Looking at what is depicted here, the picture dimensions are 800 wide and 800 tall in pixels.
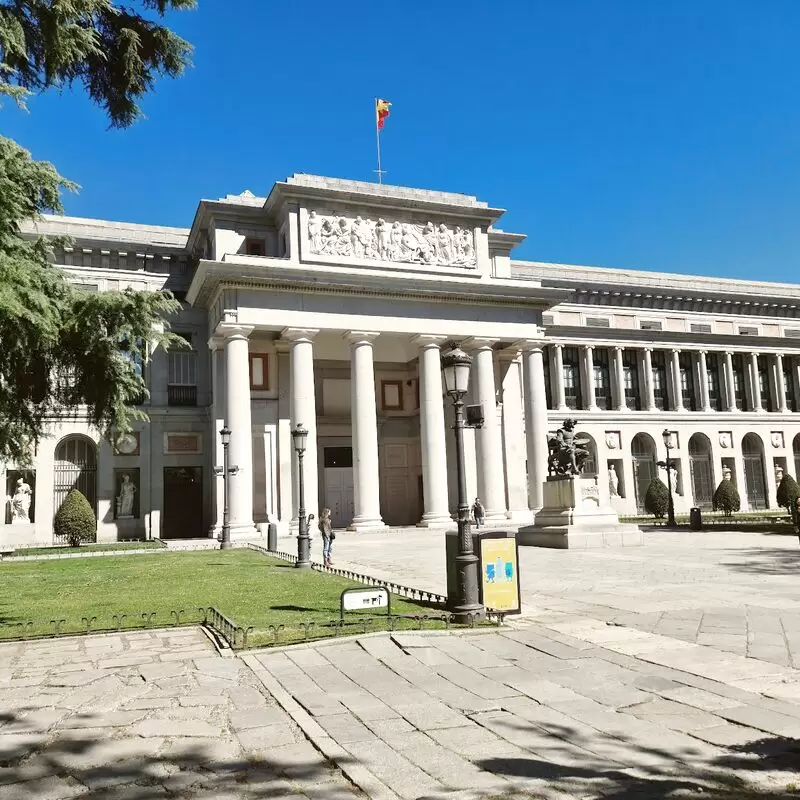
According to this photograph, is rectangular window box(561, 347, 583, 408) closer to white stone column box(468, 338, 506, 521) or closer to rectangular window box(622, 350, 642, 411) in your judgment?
rectangular window box(622, 350, 642, 411)

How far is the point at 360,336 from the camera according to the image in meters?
36.3

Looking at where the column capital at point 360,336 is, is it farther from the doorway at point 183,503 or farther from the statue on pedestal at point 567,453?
the statue on pedestal at point 567,453

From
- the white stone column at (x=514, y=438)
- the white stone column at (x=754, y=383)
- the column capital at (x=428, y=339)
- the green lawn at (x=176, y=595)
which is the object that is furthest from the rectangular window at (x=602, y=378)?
the green lawn at (x=176, y=595)

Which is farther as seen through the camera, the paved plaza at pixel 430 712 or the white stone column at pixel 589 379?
the white stone column at pixel 589 379

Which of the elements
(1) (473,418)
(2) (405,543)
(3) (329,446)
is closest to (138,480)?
(3) (329,446)

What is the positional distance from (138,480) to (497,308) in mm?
20330

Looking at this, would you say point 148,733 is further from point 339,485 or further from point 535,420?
point 339,485

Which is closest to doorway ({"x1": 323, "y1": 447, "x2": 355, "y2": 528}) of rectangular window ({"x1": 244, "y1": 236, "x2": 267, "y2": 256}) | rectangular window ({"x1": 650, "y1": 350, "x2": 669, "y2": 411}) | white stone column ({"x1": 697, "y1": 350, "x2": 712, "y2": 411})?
rectangular window ({"x1": 244, "y1": 236, "x2": 267, "y2": 256})

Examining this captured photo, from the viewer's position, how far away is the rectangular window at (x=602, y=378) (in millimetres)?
54562

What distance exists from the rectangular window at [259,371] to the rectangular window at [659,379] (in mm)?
30603

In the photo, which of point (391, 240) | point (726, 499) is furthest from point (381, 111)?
point (726, 499)

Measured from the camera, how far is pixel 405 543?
29.9 m

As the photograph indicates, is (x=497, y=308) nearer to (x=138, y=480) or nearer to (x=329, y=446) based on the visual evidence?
(x=329, y=446)

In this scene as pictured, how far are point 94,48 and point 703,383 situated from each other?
53161mm
